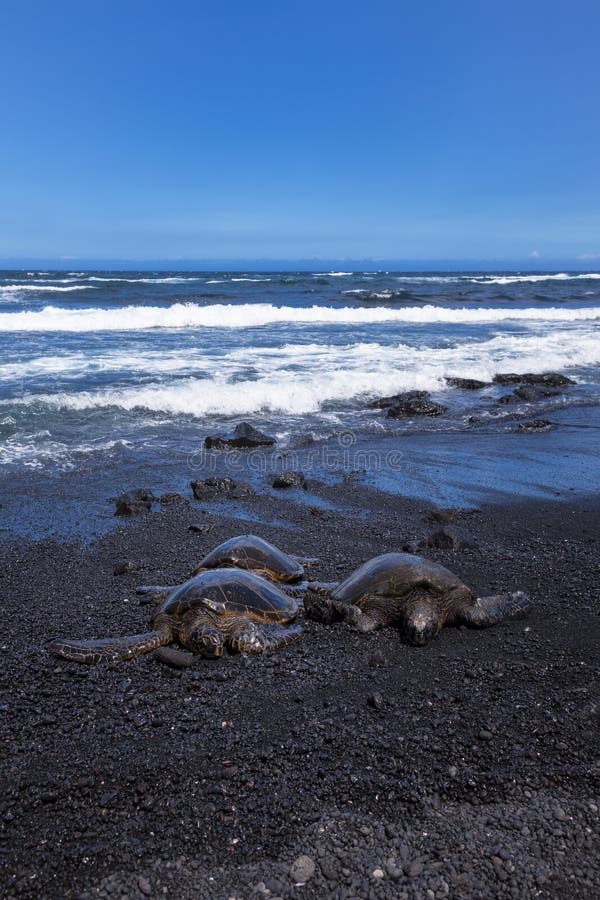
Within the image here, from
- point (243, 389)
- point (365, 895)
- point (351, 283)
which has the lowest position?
point (365, 895)

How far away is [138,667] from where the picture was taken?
4.34 m

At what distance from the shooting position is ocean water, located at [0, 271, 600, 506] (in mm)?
10688

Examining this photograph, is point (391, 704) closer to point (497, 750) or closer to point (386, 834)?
point (497, 750)

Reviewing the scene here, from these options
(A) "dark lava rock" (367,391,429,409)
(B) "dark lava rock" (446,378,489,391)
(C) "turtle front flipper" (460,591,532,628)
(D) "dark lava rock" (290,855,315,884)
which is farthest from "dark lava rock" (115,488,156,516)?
(B) "dark lava rock" (446,378,489,391)

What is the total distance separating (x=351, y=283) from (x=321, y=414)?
42509 mm

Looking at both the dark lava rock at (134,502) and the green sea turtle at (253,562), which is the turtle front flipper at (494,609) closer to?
the green sea turtle at (253,562)

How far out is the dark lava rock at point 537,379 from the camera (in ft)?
48.6

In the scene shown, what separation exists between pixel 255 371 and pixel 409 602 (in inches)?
436

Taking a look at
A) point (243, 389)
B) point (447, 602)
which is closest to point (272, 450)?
point (243, 389)

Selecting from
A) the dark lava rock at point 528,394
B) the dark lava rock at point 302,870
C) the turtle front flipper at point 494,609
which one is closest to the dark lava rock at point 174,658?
the dark lava rock at point 302,870

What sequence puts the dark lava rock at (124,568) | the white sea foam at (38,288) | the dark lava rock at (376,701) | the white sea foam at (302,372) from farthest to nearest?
the white sea foam at (38,288) < the white sea foam at (302,372) < the dark lava rock at (124,568) < the dark lava rock at (376,701)

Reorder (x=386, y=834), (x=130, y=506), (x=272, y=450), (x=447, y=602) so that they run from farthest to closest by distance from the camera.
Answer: (x=272, y=450)
(x=130, y=506)
(x=447, y=602)
(x=386, y=834)

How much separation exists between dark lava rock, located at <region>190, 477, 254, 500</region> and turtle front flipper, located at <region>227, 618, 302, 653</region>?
3.29m

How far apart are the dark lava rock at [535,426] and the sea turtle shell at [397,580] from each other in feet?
21.1
